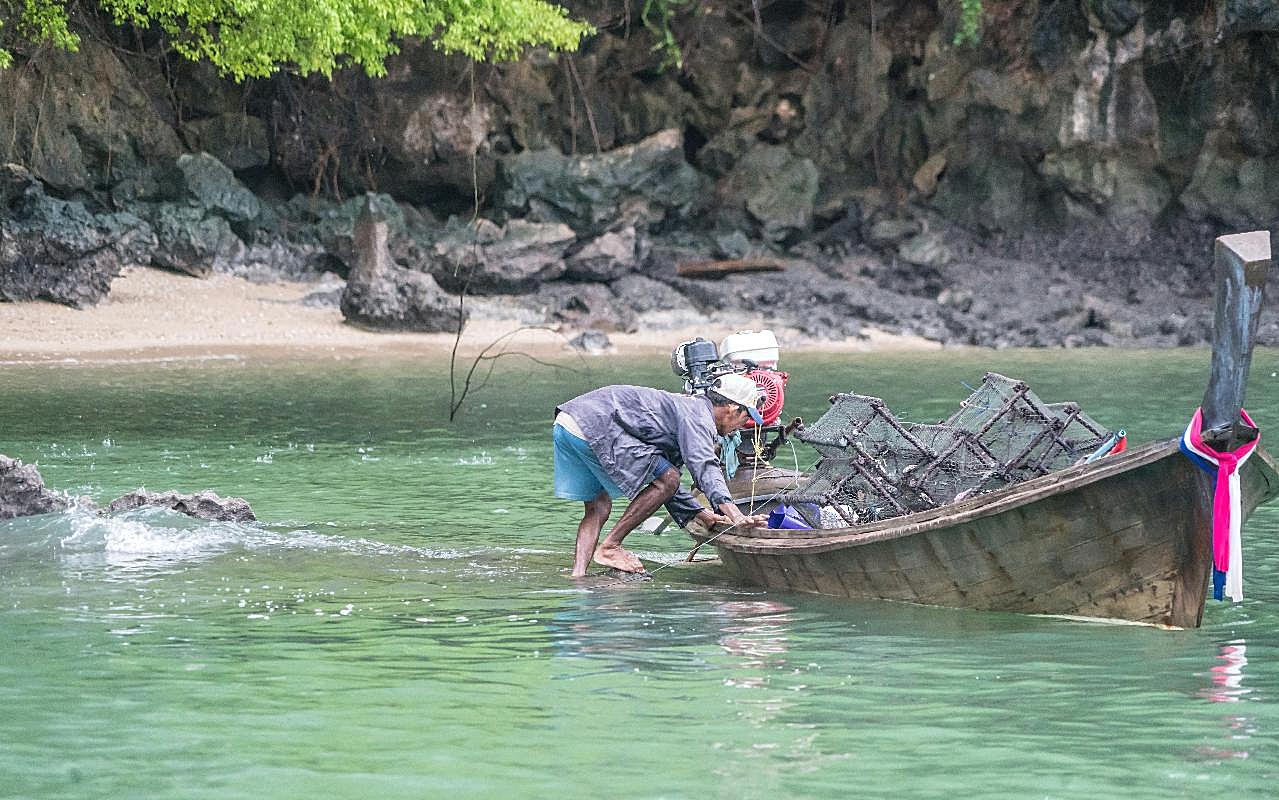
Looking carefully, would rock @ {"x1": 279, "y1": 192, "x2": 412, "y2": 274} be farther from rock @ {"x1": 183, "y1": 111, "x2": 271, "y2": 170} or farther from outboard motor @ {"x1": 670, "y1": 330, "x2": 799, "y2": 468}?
outboard motor @ {"x1": 670, "y1": 330, "x2": 799, "y2": 468}

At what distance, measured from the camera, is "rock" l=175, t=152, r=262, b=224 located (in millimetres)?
27656

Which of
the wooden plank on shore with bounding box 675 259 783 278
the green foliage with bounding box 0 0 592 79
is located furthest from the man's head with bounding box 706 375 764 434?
the wooden plank on shore with bounding box 675 259 783 278

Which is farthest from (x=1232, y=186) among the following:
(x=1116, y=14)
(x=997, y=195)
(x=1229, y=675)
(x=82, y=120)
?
(x=1229, y=675)

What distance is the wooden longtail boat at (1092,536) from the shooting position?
259 inches

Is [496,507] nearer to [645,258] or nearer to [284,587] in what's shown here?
[284,587]

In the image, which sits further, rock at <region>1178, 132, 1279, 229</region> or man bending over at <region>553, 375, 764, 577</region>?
rock at <region>1178, 132, 1279, 229</region>

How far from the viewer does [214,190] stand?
27844mm

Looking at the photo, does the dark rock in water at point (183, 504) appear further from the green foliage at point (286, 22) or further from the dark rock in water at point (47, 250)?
the dark rock in water at point (47, 250)

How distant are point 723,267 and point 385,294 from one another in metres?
7.27

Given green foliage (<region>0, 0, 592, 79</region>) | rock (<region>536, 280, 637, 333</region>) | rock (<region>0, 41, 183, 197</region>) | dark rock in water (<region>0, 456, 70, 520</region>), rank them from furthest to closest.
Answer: rock (<region>536, 280, 637, 333</region>) → rock (<region>0, 41, 183, 197</region>) → green foliage (<region>0, 0, 592, 79</region>) → dark rock in water (<region>0, 456, 70, 520</region>)

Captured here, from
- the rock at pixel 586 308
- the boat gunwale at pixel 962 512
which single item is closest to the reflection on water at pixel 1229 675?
the boat gunwale at pixel 962 512

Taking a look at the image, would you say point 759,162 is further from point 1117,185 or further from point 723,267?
point 1117,185

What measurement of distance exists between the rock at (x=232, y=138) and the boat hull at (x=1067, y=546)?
23844 mm

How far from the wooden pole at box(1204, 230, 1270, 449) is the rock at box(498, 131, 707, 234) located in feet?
74.7
